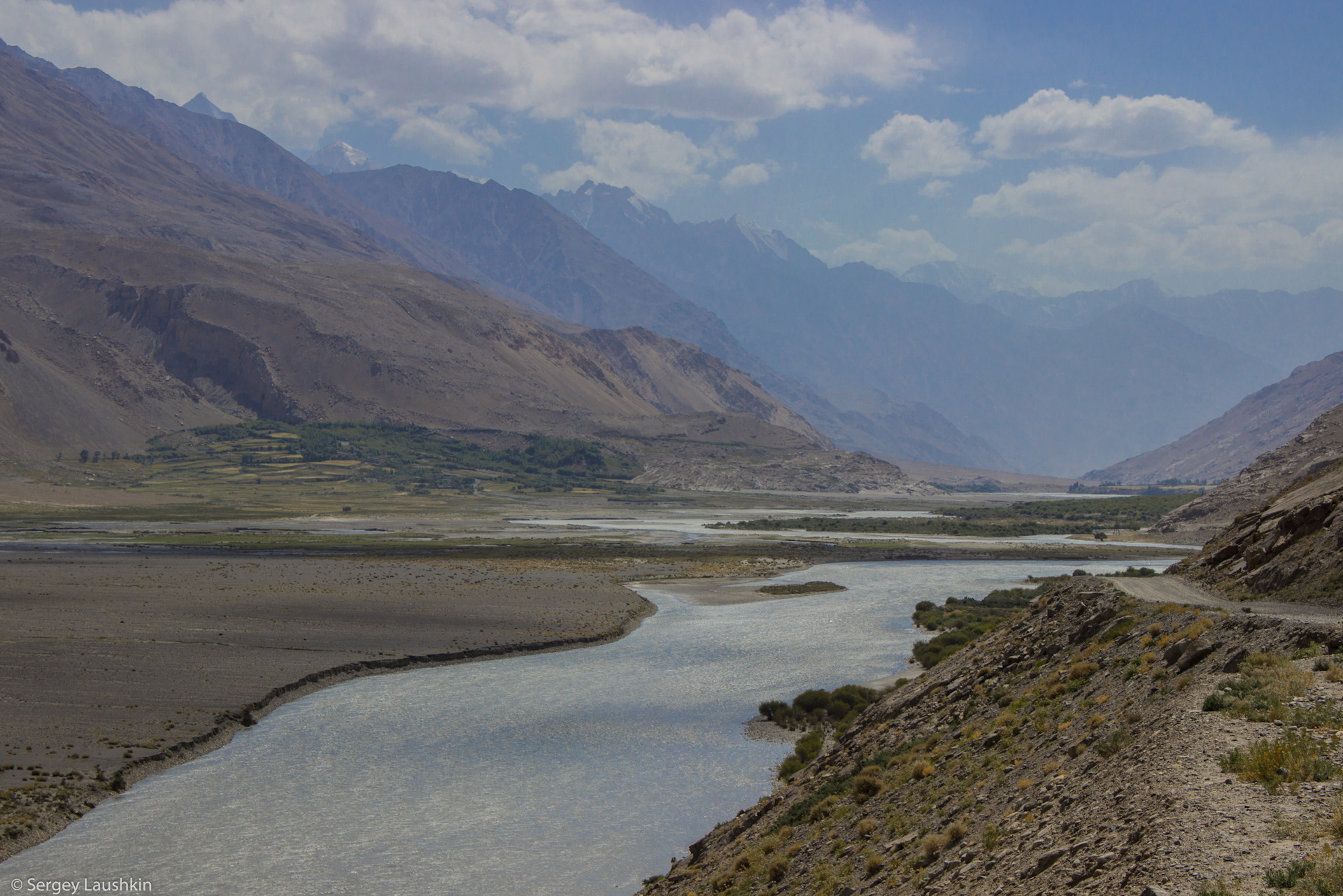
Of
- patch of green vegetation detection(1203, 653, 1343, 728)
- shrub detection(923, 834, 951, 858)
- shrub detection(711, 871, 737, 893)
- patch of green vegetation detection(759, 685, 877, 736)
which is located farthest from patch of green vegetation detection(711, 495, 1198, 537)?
shrub detection(923, 834, 951, 858)

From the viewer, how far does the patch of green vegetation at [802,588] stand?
275ft

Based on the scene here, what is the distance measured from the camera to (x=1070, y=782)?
17.3 m

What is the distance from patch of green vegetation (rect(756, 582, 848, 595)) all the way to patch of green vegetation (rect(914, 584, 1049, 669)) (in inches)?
461

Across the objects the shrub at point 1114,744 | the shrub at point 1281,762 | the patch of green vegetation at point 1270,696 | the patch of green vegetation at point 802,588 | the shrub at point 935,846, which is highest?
the patch of green vegetation at point 1270,696

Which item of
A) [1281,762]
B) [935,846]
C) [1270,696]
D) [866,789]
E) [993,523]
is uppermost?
[1270,696]

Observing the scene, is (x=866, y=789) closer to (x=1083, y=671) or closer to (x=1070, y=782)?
(x=1083, y=671)

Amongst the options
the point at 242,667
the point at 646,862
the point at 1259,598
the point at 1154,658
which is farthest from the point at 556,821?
the point at 242,667

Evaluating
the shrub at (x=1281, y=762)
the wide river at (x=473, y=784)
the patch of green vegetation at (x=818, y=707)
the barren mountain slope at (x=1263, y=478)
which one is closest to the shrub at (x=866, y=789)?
the wide river at (x=473, y=784)

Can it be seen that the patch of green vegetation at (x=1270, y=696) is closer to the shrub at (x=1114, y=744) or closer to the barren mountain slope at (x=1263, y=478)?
the shrub at (x=1114, y=744)

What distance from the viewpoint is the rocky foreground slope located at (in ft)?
43.2

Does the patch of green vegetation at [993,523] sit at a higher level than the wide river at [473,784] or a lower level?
higher

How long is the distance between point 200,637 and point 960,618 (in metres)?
43.9

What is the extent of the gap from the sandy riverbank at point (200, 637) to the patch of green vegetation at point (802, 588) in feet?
42.1

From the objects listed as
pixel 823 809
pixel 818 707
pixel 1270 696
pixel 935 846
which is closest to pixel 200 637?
pixel 818 707
